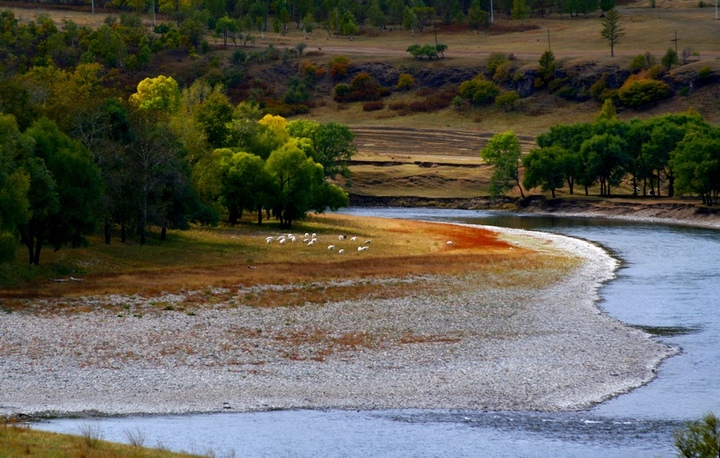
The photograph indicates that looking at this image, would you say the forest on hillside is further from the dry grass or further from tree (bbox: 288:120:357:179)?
Answer: the dry grass

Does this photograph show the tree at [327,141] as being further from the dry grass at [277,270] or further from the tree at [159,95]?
the dry grass at [277,270]

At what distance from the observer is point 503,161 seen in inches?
5915

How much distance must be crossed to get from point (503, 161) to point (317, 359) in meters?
114

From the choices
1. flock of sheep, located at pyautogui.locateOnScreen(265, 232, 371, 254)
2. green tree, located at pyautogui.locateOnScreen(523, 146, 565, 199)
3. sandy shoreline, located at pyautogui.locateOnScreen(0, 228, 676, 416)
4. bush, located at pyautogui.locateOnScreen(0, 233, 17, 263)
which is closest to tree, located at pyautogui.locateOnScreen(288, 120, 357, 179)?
green tree, located at pyautogui.locateOnScreen(523, 146, 565, 199)

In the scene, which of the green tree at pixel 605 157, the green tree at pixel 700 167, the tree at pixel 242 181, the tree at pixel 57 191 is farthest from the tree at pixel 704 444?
the green tree at pixel 605 157

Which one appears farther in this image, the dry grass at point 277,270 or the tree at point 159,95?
the tree at point 159,95

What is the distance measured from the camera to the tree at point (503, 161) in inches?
5901

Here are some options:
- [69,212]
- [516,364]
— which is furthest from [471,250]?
[516,364]

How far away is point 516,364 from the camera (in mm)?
39781

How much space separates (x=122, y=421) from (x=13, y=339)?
38.7 ft

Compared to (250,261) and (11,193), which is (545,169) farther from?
(11,193)

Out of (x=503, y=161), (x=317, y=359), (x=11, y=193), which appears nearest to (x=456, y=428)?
(x=317, y=359)

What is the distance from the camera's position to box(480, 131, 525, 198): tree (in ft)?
492

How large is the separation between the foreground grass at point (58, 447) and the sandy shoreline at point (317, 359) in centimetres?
656
